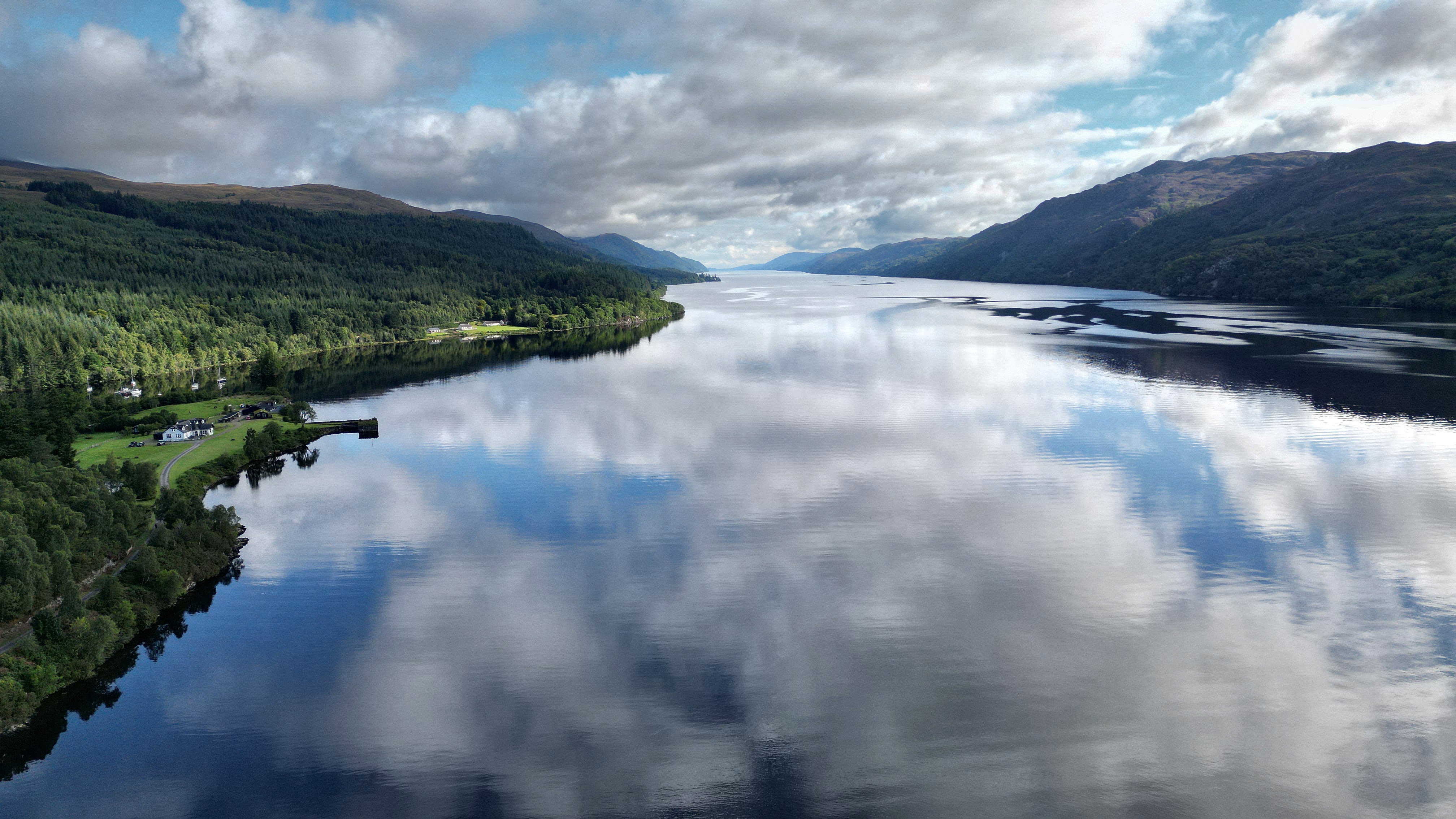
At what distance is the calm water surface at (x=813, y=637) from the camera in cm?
2094

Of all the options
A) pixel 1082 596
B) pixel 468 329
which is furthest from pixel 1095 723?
pixel 468 329

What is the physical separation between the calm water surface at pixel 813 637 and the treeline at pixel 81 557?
139 cm

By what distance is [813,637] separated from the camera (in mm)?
28250

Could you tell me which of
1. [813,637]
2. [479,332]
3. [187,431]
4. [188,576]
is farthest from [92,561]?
[479,332]

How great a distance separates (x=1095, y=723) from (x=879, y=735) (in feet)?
23.5

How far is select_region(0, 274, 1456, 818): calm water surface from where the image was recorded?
20.9 metres

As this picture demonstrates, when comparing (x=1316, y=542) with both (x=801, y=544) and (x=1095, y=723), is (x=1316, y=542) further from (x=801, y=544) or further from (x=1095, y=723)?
(x=801, y=544)

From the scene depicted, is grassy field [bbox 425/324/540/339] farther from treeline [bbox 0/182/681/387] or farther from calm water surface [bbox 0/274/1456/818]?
calm water surface [bbox 0/274/1456/818]

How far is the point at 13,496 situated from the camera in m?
31.8

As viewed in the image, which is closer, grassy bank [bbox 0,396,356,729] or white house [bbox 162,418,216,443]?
grassy bank [bbox 0,396,356,729]

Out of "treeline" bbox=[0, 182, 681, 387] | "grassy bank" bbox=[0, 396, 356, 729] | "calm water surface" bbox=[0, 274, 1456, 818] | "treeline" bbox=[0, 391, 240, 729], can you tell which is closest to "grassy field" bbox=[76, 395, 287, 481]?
"grassy bank" bbox=[0, 396, 356, 729]

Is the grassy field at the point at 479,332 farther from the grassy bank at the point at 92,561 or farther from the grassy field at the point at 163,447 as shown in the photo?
the grassy bank at the point at 92,561

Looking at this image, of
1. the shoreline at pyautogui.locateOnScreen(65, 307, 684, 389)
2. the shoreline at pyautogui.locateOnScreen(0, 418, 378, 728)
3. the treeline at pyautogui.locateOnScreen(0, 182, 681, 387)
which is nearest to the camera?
the shoreline at pyautogui.locateOnScreen(0, 418, 378, 728)

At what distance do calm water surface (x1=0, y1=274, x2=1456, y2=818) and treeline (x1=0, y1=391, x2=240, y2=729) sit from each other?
1389mm
